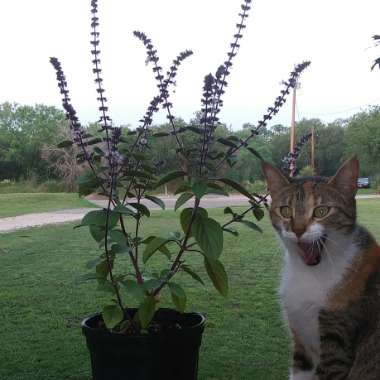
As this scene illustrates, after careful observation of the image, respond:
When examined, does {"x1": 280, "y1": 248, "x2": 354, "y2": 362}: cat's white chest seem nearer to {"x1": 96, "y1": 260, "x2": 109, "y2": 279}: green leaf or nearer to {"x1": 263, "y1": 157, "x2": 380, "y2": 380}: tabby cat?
{"x1": 263, "y1": 157, "x2": 380, "y2": 380}: tabby cat

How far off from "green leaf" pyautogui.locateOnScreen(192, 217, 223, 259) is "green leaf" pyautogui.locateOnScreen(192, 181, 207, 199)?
17 cm

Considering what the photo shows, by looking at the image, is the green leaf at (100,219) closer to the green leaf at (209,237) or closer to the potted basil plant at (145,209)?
the potted basil plant at (145,209)

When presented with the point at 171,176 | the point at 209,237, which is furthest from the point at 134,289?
the point at 171,176

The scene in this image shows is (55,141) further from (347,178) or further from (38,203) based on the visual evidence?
(347,178)

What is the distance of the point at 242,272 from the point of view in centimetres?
525

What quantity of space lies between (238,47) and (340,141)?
3300 centimetres

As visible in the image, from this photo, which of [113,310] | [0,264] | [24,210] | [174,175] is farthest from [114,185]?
[24,210]

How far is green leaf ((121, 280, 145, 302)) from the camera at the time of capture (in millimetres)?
1855

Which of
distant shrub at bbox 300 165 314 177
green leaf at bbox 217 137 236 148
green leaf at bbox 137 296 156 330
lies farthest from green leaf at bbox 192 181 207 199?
distant shrub at bbox 300 165 314 177

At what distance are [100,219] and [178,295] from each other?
1.58 ft

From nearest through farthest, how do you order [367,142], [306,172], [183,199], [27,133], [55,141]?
[183,199], [306,172], [55,141], [367,142], [27,133]

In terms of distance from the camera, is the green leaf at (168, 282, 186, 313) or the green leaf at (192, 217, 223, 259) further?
the green leaf at (168, 282, 186, 313)

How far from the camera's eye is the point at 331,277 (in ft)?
6.16

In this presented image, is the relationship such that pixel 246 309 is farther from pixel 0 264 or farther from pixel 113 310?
pixel 0 264
